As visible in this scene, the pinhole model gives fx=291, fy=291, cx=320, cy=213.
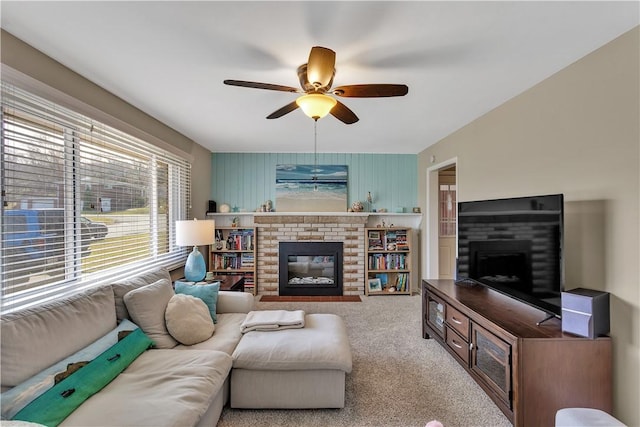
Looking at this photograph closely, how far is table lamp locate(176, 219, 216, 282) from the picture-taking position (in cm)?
301

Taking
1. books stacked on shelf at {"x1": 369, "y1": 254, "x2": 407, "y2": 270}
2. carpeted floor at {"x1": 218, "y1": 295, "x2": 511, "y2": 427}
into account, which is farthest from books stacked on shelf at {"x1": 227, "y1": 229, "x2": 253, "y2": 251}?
carpeted floor at {"x1": 218, "y1": 295, "x2": 511, "y2": 427}

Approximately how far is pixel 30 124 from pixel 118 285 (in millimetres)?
1155

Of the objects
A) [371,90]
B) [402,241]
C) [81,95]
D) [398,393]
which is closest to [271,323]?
[398,393]

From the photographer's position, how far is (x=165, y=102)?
2670mm

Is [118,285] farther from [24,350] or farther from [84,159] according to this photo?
[84,159]

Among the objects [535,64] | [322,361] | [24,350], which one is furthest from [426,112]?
[24,350]

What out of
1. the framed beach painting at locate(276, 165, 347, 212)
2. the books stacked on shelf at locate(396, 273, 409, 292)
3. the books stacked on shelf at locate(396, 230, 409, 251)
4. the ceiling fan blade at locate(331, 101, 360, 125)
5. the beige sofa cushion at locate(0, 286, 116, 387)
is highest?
the ceiling fan blade at locate(331, 101, 360, 125)

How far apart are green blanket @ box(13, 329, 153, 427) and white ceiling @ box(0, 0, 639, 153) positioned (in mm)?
1809

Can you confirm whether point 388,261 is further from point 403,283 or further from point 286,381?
point 286,381

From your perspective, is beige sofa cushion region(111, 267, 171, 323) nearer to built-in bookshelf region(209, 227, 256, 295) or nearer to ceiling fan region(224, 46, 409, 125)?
ceiling fan region(224, 46, 409, 125)

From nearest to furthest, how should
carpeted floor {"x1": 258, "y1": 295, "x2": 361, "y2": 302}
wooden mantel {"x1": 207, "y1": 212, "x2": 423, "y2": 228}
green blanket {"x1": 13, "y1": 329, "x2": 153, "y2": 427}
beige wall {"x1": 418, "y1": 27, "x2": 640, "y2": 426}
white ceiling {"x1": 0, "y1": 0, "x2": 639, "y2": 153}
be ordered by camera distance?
1. green blanket {"x1": 13, "y1": 329, "x2": 153, "y2": 427}
2. white ceiling {"x1": 0, "y1": 0, "x2": 639, "y2": 153}
3. beige wall {"x1": 418, "y1": 27, "x2": 640, "y2": 426}
4. carpeted floor {"x1": 258, "y1": 295, "x2": 361, "y2": 302}
5. wooden mantel {"x1": 207, "y1": 212, "x2": 423, "y2": 228}

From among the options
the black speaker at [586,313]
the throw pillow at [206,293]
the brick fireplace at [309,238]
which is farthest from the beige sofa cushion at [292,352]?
the brick fireplace at [309,238]

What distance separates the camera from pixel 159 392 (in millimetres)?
1475

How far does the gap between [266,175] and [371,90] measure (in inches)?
128
